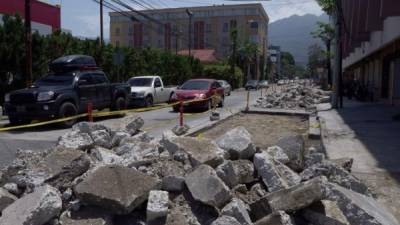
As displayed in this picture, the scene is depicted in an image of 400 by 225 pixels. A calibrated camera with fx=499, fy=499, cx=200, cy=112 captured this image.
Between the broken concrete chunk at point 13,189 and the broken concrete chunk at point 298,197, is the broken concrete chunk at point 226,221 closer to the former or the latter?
the broken concrete chunk at point 298,197

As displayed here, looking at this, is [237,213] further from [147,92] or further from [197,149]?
[147,92]

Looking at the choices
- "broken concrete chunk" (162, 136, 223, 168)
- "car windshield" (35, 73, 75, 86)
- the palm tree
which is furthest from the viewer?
the palm tree

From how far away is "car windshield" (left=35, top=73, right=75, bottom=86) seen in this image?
54.2 feet

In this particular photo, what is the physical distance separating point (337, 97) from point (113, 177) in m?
20.1

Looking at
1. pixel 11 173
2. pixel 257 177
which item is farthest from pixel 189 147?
pixel 11 173

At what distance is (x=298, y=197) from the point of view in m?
5.21

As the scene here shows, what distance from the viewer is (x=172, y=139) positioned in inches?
278

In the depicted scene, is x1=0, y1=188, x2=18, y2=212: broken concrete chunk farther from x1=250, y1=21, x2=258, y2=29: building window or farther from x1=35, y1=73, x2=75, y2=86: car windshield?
x1=250, y1=21, x2=258, y2=29: building window

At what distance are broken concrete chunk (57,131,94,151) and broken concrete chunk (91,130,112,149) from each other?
26cm

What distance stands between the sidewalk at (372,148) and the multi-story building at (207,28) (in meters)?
88.4

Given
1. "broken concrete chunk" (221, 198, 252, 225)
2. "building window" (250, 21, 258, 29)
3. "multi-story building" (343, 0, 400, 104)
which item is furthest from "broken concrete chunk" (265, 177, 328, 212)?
"building window" (250, 21, 258, 29)

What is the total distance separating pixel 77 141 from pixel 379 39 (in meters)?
14.9

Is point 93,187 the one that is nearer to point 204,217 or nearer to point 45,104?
point 204,217

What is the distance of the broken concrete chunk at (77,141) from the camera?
7125 mm
